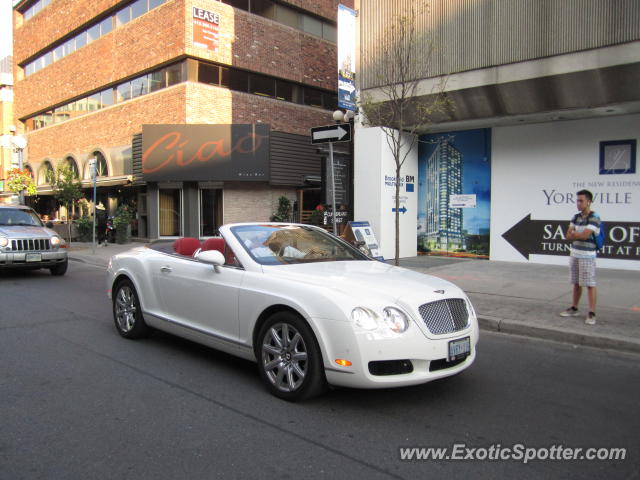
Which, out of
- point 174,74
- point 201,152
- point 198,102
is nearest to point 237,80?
point 198,102

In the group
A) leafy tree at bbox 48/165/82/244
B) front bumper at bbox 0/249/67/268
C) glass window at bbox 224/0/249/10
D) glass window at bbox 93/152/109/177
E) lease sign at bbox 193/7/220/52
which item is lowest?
front bumper at bbox 0/249/67/268

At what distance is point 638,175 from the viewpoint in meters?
12.1

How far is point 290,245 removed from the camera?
5.33m

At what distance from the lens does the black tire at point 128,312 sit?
618 centimetres

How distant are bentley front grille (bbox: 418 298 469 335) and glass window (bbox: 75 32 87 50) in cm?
2875

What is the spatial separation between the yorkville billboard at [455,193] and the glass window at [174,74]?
11.0 meters

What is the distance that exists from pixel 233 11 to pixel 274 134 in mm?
5443

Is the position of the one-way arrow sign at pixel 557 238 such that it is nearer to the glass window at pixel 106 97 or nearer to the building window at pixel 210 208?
the building window at pixel 210 208

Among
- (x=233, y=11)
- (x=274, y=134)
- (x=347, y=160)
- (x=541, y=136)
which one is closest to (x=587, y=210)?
(x=541, y=136)

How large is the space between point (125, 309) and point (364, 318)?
12.2 ft

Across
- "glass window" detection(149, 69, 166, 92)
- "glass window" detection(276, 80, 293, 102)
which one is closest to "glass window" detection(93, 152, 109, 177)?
"glass window" detection(149, 69, 166, 92)

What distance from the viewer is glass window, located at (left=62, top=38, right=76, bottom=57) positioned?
1121 inches

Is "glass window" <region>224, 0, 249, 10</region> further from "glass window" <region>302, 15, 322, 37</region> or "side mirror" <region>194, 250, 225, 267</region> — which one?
"side mirror" <region>194, 250, 225, 267</region>

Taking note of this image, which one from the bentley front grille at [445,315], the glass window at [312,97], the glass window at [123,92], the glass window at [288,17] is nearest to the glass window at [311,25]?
the glass window at [288,17]
